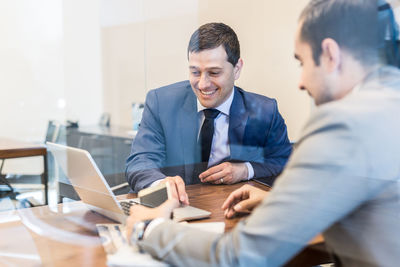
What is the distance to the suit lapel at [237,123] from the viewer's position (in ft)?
3.93

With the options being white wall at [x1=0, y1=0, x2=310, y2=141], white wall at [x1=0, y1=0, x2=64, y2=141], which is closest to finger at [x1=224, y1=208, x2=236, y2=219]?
white wall at [x1=0, y1=0, x2=310, y2=141]

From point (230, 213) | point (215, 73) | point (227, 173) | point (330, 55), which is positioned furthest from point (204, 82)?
point (330, 55)

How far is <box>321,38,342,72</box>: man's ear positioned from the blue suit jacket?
12.2 inches

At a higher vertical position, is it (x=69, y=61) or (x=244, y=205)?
(x=69, y=61)

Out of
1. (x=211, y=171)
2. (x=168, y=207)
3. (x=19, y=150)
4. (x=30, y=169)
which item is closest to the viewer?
(x=168, y=207)

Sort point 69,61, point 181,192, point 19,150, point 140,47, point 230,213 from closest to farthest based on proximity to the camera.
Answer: point 230,213 → point 181,192 → point 19,150 → point 140,47 → point 69,61

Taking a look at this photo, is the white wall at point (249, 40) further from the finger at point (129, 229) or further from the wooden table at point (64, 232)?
the finger at point (129, 229)

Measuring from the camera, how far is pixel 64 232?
0.97 meters

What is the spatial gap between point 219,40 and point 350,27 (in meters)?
0.48

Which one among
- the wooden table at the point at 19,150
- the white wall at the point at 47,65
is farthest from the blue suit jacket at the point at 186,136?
the white wall at the point at 47,65

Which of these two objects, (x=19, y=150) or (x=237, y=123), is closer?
(x=237, y=123)

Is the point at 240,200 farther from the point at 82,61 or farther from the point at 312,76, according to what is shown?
the point at 82,61

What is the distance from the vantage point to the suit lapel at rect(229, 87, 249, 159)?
120 centimetres

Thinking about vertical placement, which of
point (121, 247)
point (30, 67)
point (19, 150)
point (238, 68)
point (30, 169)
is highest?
point (30, 67)
